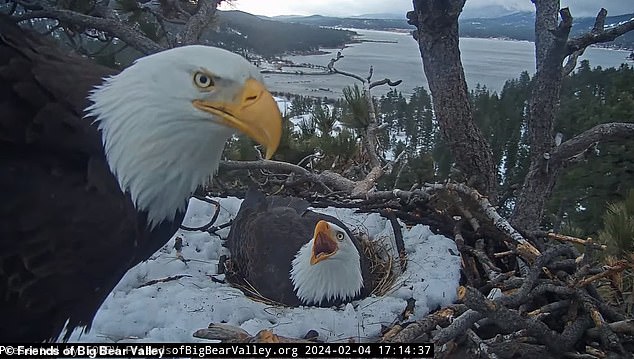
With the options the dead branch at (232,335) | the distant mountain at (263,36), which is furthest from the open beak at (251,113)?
the distant mountain at (263,36)

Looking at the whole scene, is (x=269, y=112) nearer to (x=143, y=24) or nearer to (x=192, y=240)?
(x=192, y=240)

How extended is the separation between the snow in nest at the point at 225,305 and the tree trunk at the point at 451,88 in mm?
621

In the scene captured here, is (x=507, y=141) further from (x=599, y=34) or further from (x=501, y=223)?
(x=501, y=223)

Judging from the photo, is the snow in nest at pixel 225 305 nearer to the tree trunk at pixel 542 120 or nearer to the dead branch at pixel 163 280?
the dead branch at pixel 163 280

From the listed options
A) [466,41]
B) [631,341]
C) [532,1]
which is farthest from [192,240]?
[466,41]

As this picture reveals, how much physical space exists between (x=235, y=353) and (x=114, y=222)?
1.89ft

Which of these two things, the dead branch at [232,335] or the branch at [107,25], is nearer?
the dead branch at [232,335]

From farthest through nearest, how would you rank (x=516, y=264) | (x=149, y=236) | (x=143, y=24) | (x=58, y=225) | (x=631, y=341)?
(x=143, y=24), (x=516, y=264), (x=631, y=341), (x=149, y=236), (x=58, y=225)

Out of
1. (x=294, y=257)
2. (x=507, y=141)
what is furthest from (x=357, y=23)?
(x=294, y=257)

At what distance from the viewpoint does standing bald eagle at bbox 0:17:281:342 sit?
5.13ft

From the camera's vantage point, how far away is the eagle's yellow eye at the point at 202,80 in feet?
5.08

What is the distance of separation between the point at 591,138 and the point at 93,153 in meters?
2.90

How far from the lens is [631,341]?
2.10 m

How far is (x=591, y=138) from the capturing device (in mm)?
3332
